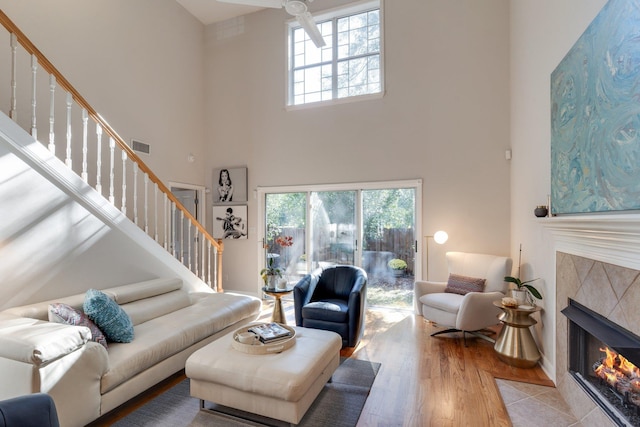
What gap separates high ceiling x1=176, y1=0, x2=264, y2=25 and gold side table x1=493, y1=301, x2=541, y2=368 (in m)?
6.30

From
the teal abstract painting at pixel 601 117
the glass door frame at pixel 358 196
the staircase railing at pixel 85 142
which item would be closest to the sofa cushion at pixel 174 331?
the staircase railing at pixel 85 142

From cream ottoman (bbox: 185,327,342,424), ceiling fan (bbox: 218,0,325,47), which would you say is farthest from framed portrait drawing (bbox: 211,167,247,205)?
cream ottoman (bbox: 185,327,342,424)

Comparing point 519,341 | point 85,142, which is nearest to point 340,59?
point 85,142

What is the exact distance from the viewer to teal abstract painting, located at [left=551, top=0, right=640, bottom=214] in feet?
5.36

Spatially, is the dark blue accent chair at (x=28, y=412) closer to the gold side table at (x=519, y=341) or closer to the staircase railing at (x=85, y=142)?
the staircase railing at (x=85, y=142)

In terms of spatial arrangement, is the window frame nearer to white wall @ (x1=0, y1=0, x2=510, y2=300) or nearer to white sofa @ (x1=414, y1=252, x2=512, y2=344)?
white wall @ (x1=0, y1=0, x2=510, y2=300)

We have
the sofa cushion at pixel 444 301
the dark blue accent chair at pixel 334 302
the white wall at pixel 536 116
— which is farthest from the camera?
the sofa cushion at pixel 444 301

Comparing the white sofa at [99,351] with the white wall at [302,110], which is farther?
the white wall at [302,110]

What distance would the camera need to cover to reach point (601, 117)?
192 cm

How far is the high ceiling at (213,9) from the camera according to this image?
Result: 18.6ft

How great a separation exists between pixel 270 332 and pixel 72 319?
1.53 m

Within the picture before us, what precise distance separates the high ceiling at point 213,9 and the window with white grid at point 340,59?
3.43ft

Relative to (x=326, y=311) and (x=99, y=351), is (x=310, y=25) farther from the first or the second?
(x=99, y=351)

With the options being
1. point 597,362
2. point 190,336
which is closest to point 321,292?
point 190,336
